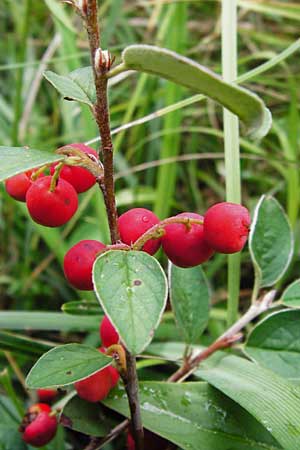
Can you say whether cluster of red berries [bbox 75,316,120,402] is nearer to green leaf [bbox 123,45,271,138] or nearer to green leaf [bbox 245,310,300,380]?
green leaf [bbox 245,310,300,380]

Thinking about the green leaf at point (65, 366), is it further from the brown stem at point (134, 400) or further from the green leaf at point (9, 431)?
the green leaf at point (9, 431)

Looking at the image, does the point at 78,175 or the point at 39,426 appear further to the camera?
the point at 39,426

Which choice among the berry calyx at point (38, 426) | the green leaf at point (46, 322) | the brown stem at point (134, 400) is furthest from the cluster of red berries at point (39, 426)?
the green leaf at point (46, 322)

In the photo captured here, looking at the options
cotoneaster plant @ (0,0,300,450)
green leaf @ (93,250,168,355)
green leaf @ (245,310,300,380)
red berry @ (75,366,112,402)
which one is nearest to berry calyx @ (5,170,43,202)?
cotoneaster plant @ (0,0,300,450)

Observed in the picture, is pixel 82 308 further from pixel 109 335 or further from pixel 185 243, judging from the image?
pixel 185 243

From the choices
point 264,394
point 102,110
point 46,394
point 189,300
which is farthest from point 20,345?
point 102,110

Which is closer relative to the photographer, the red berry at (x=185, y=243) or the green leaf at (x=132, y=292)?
the green leaf at (x=132, y=292)
